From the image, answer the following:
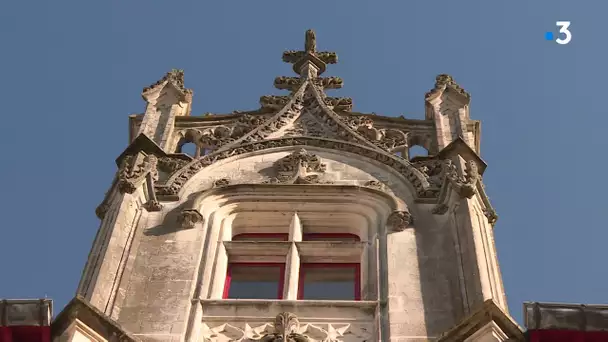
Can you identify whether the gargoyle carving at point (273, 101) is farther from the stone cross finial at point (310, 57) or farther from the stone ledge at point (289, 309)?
the stone ledge at point (289, 309)

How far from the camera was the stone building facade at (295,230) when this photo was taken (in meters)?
18.5

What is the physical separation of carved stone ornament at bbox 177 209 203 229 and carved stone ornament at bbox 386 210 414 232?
3200 mm

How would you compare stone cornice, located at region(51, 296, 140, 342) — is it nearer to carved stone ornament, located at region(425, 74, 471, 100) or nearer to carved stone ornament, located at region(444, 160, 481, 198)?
carved stone ornament, located at region(444, 160, 481, 198)

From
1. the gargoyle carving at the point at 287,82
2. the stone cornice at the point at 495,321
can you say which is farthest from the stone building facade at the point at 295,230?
the gargoyle carving at the point at 287,82

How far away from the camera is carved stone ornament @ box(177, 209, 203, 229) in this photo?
21500 millimetres

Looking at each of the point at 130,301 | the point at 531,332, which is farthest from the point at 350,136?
the point at 531,332

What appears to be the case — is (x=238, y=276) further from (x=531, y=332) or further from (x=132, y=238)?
(x=531, y=332)

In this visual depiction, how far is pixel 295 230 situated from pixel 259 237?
2.64 feet

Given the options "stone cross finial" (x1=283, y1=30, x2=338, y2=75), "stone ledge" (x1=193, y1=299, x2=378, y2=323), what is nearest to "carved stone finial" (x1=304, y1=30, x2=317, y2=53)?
"stone cross finial" (x1=283, y1=30, x2=338, y2=75)

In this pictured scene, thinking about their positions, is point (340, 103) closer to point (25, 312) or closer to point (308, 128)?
point (308, 128)

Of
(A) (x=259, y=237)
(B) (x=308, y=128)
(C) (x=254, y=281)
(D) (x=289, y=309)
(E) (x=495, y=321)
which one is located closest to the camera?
(E) (x=495, y=321)

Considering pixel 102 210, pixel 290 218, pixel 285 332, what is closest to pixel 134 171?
pixel 102 210

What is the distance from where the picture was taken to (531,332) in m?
16.5

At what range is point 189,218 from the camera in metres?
21.6
